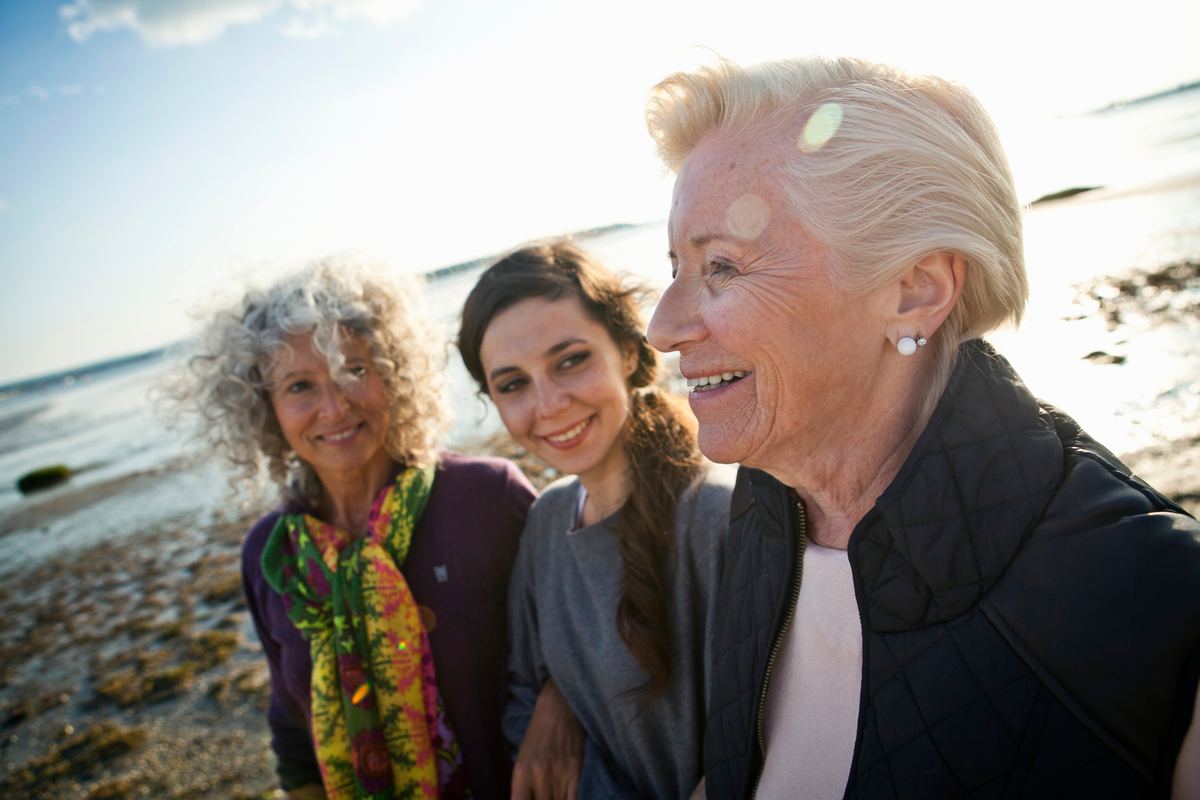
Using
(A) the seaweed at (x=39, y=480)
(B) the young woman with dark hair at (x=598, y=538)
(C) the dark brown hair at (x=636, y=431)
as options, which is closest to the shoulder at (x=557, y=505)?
(B) the young woman with dark hair at (x=598, y=538)

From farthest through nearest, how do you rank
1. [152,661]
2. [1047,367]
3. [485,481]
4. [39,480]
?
[39,480] → [1047,367] → [152,661] → [485,481]

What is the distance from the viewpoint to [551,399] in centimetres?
245

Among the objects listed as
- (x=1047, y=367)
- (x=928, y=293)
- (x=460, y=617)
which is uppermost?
(x=928, y=293)

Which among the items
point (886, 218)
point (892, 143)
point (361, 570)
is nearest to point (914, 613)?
point (886, 218)

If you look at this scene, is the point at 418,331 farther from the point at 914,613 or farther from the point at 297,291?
the point at 914,613

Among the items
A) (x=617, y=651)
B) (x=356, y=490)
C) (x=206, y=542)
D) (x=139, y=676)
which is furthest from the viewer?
(x=206, y=542)

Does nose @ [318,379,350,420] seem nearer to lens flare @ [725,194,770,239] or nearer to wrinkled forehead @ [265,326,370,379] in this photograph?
wrinkled forehead @ [265,326,370,379]

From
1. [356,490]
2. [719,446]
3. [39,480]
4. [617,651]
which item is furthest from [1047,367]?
[39,480]

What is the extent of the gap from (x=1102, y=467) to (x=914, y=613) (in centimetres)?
47

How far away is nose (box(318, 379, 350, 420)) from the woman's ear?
8.84ft

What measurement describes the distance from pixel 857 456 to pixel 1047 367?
732 centimetres

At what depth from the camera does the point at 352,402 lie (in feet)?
10.2

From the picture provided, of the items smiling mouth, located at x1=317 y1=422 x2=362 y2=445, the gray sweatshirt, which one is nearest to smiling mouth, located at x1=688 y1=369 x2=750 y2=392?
the gray sweatshirt

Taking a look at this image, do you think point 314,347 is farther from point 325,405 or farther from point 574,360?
point 574,360
